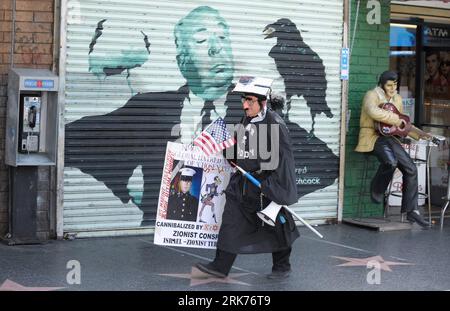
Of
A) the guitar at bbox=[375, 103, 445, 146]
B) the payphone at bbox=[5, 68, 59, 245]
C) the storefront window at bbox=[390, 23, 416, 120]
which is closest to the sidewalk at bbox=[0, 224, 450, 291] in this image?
the payphone at bbox=[5, 68, 59, 245]

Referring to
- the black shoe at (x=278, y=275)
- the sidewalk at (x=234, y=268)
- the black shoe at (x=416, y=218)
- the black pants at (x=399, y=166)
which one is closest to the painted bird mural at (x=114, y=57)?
the sidewalk at (x=234, y=268)

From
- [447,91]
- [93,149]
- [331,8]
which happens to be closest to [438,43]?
[447,91]

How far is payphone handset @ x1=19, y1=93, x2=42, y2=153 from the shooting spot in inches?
348

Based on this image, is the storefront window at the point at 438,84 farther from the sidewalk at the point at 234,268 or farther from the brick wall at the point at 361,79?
the sidewalk at the point at 234,268

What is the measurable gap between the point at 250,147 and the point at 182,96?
2589 millimetres

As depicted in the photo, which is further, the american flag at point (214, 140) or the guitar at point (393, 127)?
the guitar at point (393, 127)

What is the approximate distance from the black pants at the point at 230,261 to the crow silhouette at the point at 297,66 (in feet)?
11.1

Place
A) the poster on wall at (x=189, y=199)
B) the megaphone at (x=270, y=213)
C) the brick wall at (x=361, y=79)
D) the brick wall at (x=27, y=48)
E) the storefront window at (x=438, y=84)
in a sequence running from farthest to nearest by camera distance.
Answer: the storefront window at (x=438, y=84)
the brick wall at (x=361, y=79)
the brick wall at (x=27, y=48)
the poster on wall at (x=189, y=199)
the megaphone at (x=270, y=213)

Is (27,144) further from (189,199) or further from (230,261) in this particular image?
(230,261)

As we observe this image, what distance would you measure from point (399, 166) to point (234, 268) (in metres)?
3.35

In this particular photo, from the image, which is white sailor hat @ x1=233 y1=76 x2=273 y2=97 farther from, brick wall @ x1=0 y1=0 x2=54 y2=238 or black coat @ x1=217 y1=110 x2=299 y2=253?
brick wall @ x1=0 y1=0 x2=54 y2=238

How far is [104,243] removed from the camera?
9305mm

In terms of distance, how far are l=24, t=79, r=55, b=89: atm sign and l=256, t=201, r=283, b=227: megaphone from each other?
9.12ft

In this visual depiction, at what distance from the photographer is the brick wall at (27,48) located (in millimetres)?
8945
